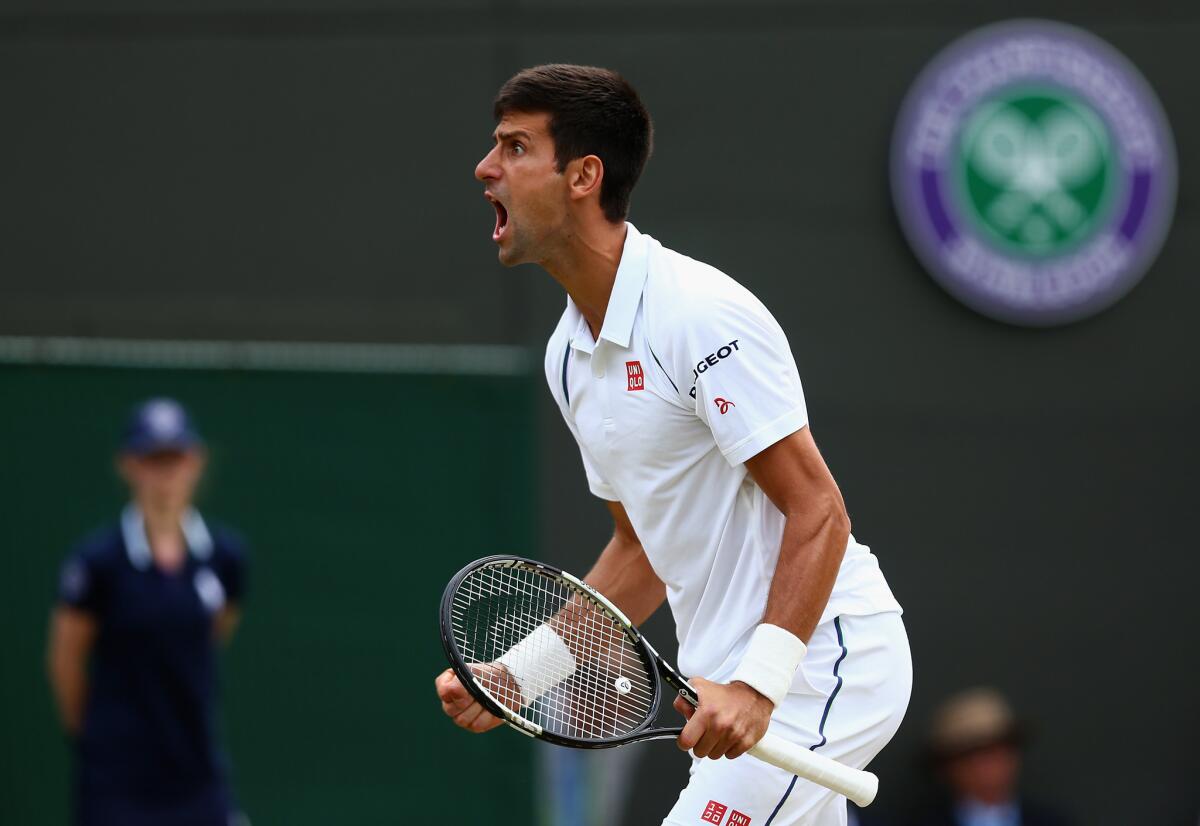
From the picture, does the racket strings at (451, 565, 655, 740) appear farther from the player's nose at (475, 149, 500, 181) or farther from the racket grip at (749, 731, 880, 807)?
the player's nose at (475, 149, 500, 181)

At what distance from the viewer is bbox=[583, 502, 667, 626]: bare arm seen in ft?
13.7

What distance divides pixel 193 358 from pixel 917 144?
10.2 ft

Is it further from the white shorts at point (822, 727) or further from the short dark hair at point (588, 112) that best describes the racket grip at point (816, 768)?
the short dark hair at point (588, 112)

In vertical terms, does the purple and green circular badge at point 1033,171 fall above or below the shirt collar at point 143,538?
above

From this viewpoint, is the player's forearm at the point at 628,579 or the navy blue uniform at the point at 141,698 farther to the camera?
the navy blue uniform at the point at 141,698

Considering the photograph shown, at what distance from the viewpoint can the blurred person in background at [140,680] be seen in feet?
21.0

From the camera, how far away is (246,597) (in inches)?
304

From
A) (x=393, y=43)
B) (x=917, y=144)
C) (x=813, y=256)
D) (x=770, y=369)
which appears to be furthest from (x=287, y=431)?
(x=770, y=369)

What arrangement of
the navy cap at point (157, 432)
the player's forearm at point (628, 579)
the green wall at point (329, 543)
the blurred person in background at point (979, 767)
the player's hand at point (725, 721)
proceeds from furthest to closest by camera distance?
1. the green wall at point (329, 543)
2. the blurred person in background at point (979, 767)
3. the navy cap at point (157, 432)
4. the player's forearm at point (628, 579)
5. the player's hand at point (725, 721)

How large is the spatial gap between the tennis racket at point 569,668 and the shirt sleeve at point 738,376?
44cm

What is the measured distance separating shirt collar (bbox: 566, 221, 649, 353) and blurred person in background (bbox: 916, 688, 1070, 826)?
13.2 feet

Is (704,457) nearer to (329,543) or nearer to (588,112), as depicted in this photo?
(588,112)

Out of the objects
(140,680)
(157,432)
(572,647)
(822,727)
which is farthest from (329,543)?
(822,727)

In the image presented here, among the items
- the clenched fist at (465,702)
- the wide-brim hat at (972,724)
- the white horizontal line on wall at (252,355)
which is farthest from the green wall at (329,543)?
the clenched fist at (465,702)
